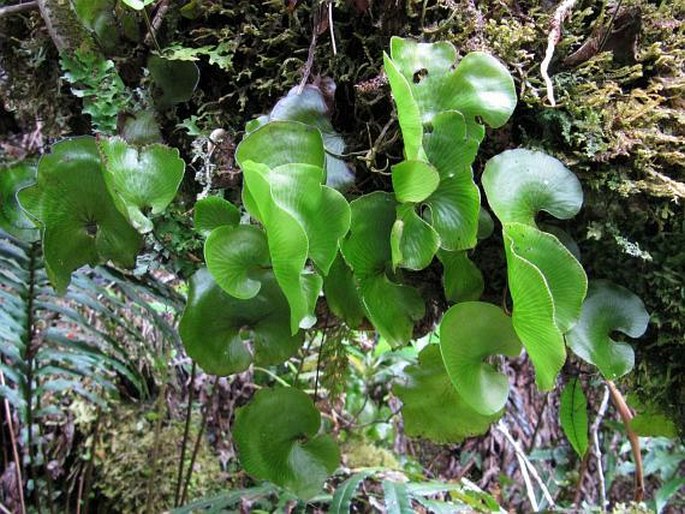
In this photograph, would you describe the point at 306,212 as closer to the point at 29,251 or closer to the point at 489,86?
the point at 489,86

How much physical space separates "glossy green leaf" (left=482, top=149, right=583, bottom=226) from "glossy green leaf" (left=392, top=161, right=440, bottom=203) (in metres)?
0.08

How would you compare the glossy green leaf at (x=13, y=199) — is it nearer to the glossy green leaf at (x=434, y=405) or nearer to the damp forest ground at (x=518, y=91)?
the damp forest ground at (x=518, y=91)

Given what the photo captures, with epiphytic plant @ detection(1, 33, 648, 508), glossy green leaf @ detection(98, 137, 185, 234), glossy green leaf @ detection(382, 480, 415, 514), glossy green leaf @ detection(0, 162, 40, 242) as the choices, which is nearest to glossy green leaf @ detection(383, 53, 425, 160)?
epiphytic plant @ detection(1, 33, 648, 508)

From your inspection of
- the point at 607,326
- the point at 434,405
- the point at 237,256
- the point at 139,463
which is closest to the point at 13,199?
the point at 237,256

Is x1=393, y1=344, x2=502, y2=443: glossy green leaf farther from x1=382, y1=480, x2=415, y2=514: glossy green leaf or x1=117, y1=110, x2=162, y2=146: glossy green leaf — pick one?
x1=117, y1=110, x2=162, y2=146: glossy green leaf

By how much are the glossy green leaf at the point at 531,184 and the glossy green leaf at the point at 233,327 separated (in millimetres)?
248

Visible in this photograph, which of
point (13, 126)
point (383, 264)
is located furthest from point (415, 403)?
point (13, 126)

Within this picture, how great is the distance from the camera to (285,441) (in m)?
0.73

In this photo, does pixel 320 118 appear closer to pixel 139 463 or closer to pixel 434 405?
pixel 434 405

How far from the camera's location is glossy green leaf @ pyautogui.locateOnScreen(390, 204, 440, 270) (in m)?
0.53

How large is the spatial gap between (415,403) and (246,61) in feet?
1.67

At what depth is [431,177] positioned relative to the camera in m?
0.50

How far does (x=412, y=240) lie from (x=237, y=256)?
166 mm

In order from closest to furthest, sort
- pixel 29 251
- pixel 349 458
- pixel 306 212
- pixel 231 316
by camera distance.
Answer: pixel 306 212 < pixel 231 316 < pixel 29 251 < pixel 349 458
